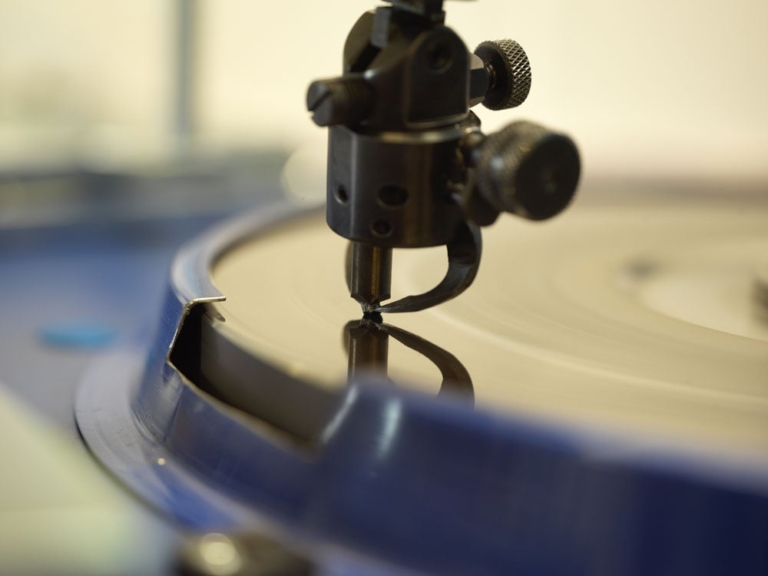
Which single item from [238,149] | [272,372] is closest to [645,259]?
[272,372]

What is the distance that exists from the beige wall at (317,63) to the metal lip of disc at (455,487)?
102 centimetres

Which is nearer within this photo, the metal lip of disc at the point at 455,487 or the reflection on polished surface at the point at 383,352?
the metal lip of disc at the point at 455,487

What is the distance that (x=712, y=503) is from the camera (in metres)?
0.41

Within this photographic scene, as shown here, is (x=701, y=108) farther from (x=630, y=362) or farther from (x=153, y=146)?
(x=630, y=362)

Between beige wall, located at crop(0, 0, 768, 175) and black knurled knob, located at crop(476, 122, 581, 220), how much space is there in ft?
3.43

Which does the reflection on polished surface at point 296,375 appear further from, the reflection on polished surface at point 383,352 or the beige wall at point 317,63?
the beige wall at point 317,63

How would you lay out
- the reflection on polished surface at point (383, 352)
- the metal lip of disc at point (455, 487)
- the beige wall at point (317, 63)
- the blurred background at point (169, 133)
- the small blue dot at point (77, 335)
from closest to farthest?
1. the metal lip of disc at point (455, 487)
2. the reflection on polished surface at point (383, 352)
3. the blurred background at point (169, 133)
4. the small blue dot at point (77, 335)
5. the beige wall at point (317, 63)

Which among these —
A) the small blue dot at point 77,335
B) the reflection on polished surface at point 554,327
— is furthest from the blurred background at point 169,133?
the reflection on polished surface at point 554,327

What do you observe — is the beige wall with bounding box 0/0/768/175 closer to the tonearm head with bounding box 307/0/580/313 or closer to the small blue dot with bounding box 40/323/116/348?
the small blue dot with bounding box 40/323/116/348

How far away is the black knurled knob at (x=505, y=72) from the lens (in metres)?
0.56

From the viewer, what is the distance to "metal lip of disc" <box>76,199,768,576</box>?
414 mm

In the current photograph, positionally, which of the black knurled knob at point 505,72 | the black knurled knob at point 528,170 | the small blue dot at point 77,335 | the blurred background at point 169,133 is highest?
the black knurled knob at point 505,72

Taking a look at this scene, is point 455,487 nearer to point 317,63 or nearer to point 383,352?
point 383,352

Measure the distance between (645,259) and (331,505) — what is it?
0.47 metres
